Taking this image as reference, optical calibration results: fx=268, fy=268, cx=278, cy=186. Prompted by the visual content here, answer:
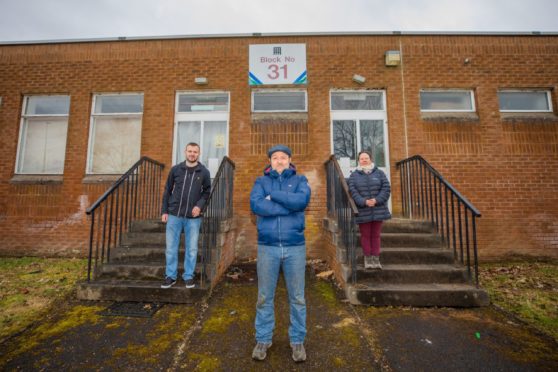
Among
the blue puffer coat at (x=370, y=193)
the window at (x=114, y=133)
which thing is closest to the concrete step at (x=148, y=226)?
the window at (x=114, y=133)

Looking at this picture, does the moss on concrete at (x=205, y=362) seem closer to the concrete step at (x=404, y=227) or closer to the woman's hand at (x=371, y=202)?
the woman's hand at (x=371, y=202)

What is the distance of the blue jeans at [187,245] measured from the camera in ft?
11.1

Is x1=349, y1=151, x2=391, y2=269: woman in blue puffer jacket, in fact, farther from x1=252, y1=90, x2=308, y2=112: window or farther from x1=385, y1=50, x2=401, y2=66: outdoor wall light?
x1=385, y1=50, x2=401, y2=66: outdoor wall light

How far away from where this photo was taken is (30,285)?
4.00 meters

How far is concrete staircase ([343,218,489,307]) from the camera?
10.5 ft

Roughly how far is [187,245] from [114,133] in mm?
4136

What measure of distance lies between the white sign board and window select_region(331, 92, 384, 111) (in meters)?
0.93

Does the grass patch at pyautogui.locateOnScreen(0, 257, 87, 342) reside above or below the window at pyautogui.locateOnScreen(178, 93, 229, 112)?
below

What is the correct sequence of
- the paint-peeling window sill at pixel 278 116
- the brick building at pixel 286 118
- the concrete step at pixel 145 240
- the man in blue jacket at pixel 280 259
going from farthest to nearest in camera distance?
the paint-peeling window sill at pixel 278 116 → the brick building at pixel 286 118 → the concrete step at pixel 145 240 → the man in blue jacket at pixel 280 259

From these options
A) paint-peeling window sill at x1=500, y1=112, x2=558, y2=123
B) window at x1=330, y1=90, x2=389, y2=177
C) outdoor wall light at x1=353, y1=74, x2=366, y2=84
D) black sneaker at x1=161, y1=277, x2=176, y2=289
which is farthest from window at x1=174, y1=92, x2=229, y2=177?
paint-peeling window sill at x1=500, y1=112, x2=558, y2=123

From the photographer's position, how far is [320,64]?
19.4ft

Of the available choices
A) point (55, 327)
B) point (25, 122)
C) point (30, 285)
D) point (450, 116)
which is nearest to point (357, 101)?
point (450, 116)

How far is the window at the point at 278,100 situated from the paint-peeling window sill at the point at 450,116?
2.61m

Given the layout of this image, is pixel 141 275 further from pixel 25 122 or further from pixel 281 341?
pixel 25 122
